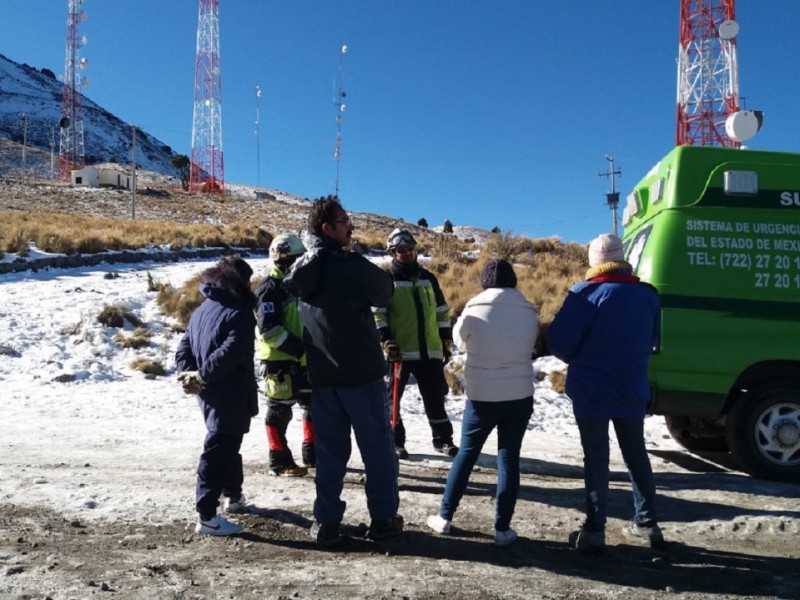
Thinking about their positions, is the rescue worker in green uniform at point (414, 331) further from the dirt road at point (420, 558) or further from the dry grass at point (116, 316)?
the dry grass at point (116, 316)

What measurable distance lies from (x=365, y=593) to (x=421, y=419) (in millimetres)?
4743

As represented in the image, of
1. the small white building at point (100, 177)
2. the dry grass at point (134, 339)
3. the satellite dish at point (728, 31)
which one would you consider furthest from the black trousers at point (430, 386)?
the small white building at point (100, 177)

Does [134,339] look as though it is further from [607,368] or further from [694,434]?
[607,368]

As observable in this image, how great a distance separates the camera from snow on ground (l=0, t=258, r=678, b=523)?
4.80 m

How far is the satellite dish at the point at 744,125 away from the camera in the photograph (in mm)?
7945

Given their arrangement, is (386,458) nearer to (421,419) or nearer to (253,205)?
(421,419)

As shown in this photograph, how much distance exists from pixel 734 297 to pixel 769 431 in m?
1.12

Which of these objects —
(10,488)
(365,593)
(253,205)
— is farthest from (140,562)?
(253,205)

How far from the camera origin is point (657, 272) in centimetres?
538

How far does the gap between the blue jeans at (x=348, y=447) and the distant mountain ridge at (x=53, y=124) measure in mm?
108814

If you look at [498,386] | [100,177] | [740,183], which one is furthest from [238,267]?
[100,177]

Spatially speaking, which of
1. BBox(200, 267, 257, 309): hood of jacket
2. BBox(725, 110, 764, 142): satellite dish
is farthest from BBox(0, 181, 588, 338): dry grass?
BBox(725, 110, 764, 142): satellite dish

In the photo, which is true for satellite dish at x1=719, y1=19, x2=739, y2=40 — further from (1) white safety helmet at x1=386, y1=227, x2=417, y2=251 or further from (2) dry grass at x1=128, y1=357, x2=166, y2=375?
(2) dry grass at x1=128, y1=357, x2=166, y2=375

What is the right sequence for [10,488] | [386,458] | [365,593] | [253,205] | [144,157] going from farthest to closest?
[144,157]
[253,205]
[10,488]
[386,458]
[365,593]
